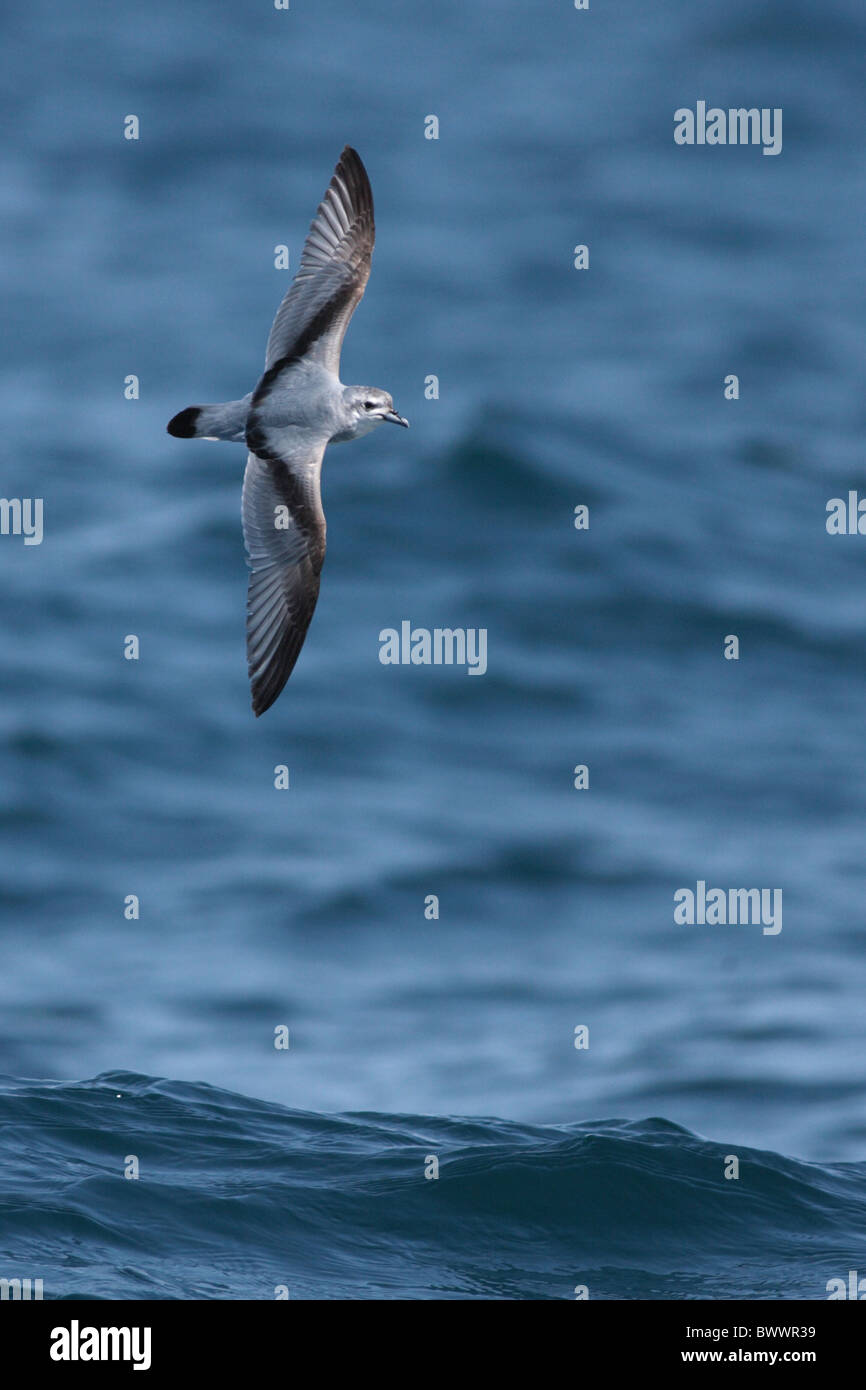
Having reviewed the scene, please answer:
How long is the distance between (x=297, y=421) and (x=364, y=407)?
40 cm

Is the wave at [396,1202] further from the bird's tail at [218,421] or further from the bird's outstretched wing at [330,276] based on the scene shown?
the bird's outstretched wing at [330,276]

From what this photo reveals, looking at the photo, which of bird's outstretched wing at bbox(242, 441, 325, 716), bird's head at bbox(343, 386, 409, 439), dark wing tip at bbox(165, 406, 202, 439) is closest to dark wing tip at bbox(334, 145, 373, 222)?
bird's head at bbox(343, 386, 409, 439)

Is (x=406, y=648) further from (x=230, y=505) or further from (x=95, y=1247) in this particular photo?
(x=95, y=1247)

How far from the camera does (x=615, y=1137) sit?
647 inches

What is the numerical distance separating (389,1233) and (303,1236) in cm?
79

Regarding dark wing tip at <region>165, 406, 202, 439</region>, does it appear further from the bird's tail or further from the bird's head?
the bird's head

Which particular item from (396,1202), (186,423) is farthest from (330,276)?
(396,1202)

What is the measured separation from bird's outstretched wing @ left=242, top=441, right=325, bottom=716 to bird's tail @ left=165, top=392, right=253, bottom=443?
38cm

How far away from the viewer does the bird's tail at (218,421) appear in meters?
9.78

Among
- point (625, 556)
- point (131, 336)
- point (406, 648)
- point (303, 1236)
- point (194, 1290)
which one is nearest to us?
point (194, 1290)

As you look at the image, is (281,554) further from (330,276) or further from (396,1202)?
(396,1202)

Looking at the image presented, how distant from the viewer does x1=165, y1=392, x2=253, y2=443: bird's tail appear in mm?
9781

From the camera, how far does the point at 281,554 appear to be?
10.6 m
